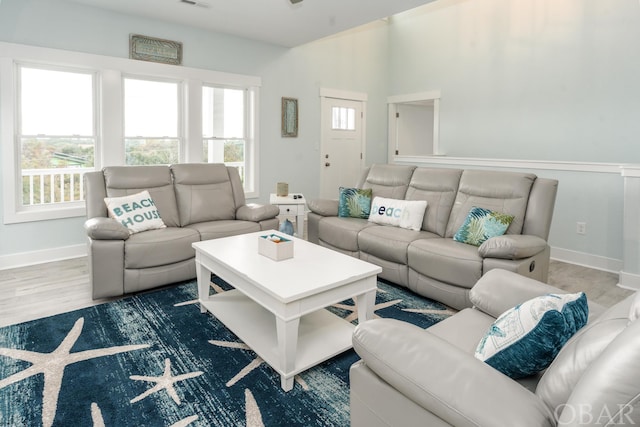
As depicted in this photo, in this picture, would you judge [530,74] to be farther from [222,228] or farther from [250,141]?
[222,228]

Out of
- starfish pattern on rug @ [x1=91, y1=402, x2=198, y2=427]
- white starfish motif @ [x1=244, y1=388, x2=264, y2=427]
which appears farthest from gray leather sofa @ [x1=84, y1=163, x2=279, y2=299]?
white starfish motif @ [x1=244, y1=388, x2=264, y2=427]

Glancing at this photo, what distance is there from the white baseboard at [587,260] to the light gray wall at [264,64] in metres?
3.40

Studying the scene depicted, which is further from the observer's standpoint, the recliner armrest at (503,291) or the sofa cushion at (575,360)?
the recliner armrest at (503,291)

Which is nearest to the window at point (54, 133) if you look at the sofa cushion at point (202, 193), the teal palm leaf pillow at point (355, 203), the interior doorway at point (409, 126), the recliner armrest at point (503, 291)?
the sofa cushion at point (202, 193)

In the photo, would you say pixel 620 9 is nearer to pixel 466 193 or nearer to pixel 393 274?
pixel 466 193

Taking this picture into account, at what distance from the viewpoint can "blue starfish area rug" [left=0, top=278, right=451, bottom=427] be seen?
70.6 inches

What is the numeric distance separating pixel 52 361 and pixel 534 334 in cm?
240

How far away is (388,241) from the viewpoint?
3324mm

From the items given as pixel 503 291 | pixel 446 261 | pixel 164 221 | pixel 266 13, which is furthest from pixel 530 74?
pixel 164 221

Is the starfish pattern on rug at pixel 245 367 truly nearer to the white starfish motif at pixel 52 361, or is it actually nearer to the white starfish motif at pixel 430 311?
the white starfish motif at pixel 52 361

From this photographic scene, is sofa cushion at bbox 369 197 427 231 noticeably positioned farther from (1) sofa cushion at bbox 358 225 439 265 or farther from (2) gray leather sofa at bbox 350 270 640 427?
(2) gray leather sofa at bbox 350 270 640 427

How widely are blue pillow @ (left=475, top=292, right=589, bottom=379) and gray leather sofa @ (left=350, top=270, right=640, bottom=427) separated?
5 centimetres

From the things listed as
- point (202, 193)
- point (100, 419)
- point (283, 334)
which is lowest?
point (100, 419)

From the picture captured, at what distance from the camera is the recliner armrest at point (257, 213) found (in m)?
3.88
